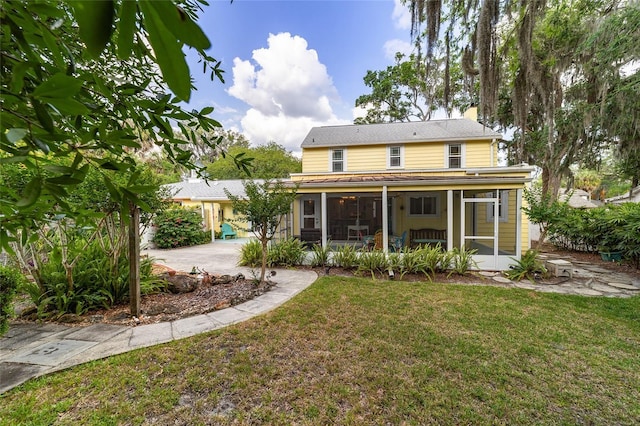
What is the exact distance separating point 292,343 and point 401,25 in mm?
5358

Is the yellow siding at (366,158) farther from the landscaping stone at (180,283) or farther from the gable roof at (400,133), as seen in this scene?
the landscaping stone at (180,283)

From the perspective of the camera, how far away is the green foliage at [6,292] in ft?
9.70

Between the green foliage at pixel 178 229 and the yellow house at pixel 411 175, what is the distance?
5.12 m

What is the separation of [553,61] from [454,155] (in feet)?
13.6

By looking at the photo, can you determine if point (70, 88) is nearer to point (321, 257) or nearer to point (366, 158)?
point (321, 257)

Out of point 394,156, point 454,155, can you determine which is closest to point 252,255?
point 394,156

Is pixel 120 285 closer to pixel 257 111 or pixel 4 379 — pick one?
pixel 4 379

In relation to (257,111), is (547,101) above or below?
below

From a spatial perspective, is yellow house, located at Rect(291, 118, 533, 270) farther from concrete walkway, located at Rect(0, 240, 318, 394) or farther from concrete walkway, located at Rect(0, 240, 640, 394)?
concrete walkway, located at Rect(0, 240, 318, 394)

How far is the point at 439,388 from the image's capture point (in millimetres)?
2574

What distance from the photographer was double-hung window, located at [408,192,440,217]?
11148mm

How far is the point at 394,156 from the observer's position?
11688 millimetres

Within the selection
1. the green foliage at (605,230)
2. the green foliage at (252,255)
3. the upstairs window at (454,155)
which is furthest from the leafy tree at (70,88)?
the upstairs window at (454,155)

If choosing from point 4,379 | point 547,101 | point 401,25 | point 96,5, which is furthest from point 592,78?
point 4,379
